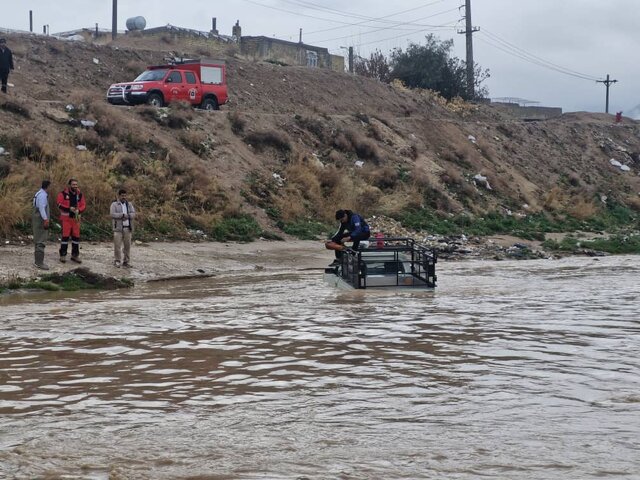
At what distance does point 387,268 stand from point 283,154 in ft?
61.1

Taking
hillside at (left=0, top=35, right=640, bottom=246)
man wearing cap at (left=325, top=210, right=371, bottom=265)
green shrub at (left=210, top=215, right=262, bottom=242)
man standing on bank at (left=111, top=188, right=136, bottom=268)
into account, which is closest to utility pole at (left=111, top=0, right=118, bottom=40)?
hillside at (left=0, top=35, right=640, bottom=246)

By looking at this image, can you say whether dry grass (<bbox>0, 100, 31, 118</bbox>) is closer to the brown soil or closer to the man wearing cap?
the brown soil

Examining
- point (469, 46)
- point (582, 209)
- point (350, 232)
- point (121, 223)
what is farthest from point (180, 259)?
point (469, 46)

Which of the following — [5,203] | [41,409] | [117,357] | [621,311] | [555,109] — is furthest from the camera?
[555,109]

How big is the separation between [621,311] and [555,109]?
225 feet

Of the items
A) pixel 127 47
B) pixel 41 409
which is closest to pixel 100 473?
pixel 41 409

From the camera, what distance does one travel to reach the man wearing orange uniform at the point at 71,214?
2073 cm

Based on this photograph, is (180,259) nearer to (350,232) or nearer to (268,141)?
(350,232)

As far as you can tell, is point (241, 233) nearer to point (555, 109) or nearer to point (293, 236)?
point (293, 236)

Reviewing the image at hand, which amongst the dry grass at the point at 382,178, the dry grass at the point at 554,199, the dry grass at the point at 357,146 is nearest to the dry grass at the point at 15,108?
the dry grass at the point at 382,178

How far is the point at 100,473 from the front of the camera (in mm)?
7254

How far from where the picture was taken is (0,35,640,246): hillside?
28062 millimetres

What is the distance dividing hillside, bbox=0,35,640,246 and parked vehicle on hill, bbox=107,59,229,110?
129 cm

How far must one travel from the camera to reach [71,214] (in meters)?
20.9
